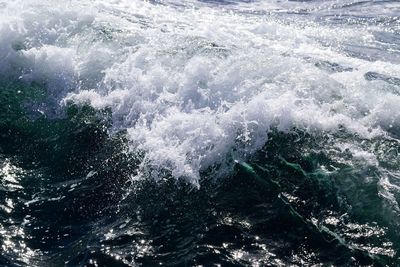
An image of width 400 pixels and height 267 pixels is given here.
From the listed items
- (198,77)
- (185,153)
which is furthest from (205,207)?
(198,77)

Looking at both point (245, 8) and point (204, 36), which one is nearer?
point (204, 36)

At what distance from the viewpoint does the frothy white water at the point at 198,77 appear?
6816 millimetres

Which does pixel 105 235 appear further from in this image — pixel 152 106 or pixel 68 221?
pixel 152 106

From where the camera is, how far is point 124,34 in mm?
10664

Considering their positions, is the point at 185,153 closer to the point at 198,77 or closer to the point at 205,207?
the point at 205,207

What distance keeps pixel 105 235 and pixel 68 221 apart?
0.66 metres

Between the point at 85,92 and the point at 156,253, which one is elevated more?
the point at 85,92

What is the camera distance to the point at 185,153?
21.4 feet

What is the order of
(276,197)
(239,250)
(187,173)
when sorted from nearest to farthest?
(239,250)
(276,197)
(187,173)

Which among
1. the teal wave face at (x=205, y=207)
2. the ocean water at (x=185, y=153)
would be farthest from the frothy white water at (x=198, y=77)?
the teal wave face at (x=205, y=207)

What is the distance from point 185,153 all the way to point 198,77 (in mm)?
2127

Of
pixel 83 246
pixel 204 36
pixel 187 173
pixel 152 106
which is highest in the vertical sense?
pixel 204 36

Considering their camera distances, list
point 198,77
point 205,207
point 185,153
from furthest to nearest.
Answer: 1. point 198,77
2. point 185,153
3. point 205,207

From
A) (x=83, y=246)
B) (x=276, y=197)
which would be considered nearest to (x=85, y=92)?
(x=83, y=246)
